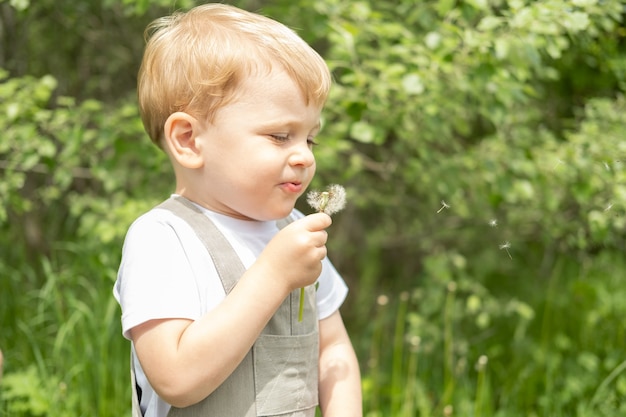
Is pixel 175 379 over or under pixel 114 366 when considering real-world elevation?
over

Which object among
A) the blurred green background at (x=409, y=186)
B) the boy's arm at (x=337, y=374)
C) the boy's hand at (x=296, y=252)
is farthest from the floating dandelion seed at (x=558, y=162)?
the boy's hand at (x=296, y=252)

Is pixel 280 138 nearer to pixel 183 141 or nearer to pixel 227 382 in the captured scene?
pixel 183 141

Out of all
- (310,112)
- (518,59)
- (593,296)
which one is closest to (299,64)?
(310,112)

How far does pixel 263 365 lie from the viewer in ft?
4.69

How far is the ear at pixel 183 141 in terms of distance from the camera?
4.76ft

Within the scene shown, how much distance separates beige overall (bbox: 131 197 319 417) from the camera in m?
1.41

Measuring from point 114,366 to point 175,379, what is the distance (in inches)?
53.2

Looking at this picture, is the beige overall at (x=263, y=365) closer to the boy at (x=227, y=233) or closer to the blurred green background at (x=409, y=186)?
the boy at (x=227, y=233)

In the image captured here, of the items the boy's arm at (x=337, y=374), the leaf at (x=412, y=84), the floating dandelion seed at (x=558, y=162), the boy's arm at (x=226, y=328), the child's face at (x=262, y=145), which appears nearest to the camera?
the boy's arm at (x=226, y=328)

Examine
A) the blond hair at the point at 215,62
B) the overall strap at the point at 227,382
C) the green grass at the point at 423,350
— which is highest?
the blond hair at the point at 215,62

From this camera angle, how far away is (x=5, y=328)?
289 centimetres

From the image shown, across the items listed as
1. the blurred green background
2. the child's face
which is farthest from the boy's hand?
the blurred green background

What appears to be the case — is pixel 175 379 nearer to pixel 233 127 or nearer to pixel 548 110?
pixel 233 127

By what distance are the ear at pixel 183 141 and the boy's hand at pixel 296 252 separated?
24 centimetres
